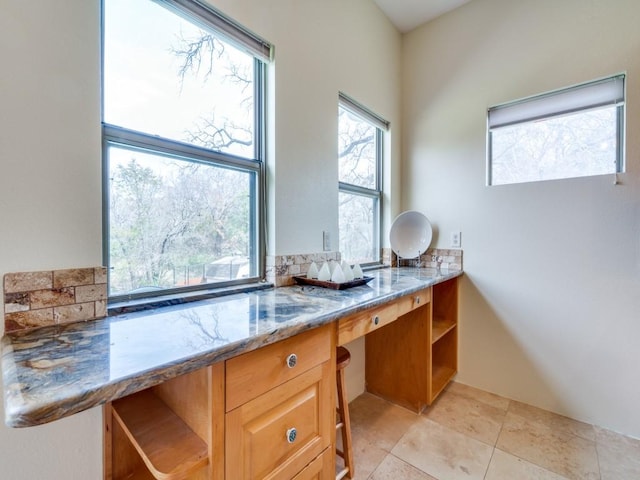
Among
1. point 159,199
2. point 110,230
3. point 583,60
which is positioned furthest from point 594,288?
point 110,230

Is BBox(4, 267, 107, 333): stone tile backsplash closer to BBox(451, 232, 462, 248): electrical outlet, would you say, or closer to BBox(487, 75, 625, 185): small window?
BBox(451, 232, 462, 248): electrical outlet

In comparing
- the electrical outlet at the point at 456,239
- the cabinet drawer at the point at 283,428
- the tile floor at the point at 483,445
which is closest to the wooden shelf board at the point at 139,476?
the cabinet drawer at the point at 283,428

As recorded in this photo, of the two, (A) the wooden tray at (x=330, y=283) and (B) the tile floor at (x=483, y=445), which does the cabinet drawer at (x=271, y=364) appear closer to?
(A) the wooden tray at (x=330, y=283)

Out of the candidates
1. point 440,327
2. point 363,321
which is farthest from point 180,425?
point 440,327

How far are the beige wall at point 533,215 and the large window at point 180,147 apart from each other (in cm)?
155

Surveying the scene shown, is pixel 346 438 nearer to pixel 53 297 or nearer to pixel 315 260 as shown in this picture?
pixel 315 260

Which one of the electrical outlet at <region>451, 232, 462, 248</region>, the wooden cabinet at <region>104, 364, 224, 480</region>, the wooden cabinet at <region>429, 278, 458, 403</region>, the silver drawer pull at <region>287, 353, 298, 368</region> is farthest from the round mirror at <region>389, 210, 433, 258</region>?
the wooden cabinet at <region>104, 364, 224, 480</region>

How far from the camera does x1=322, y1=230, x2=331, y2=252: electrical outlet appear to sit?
71.7 inches

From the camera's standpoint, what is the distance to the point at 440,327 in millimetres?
2170

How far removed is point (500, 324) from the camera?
2.09m

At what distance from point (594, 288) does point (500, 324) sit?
0.59 m

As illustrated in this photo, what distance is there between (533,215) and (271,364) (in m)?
1.99

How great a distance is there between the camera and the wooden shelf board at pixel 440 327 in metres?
2.02

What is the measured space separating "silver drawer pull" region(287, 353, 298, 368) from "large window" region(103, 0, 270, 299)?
62cm
